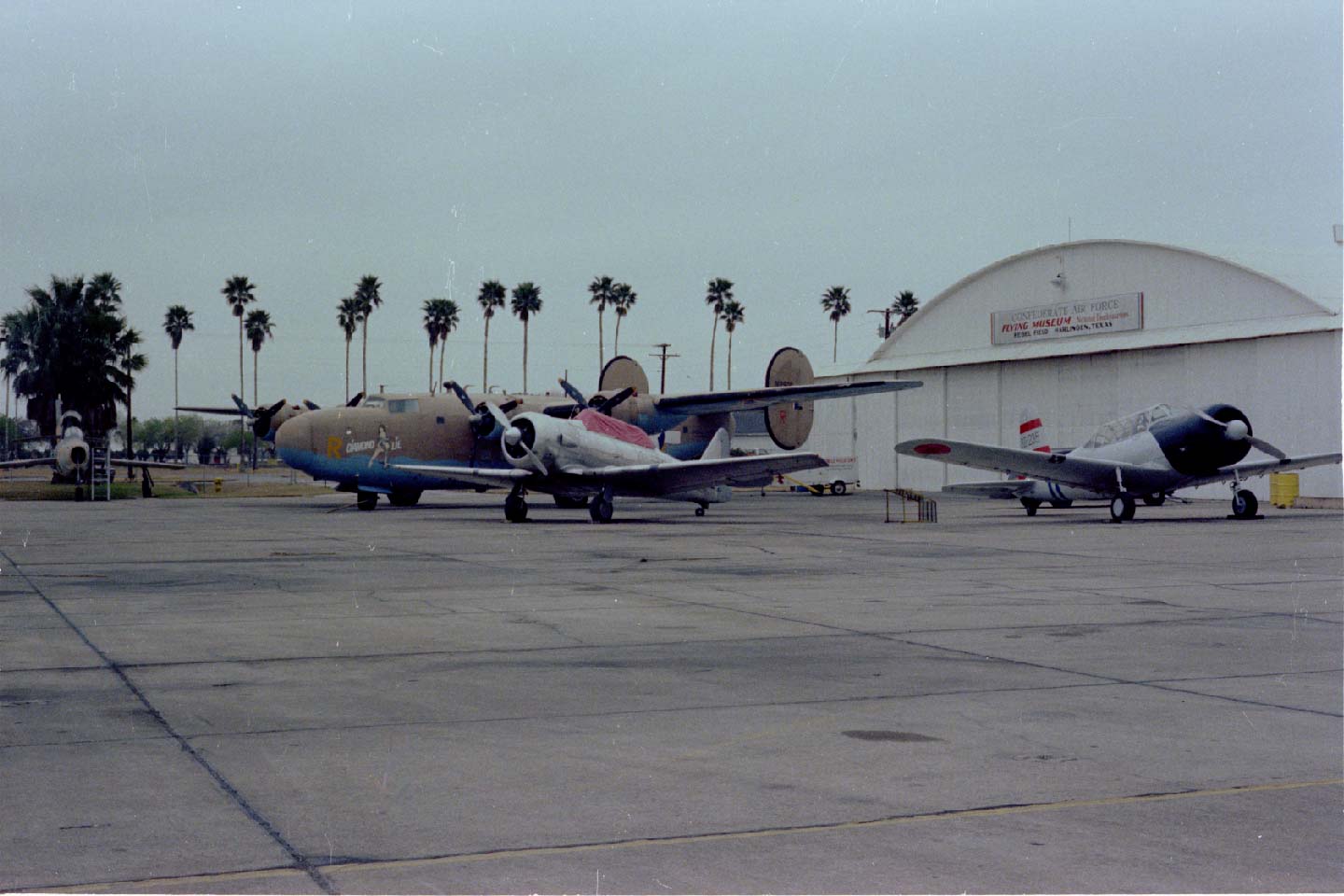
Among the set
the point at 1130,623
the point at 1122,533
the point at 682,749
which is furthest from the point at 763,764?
the point at 1122,533

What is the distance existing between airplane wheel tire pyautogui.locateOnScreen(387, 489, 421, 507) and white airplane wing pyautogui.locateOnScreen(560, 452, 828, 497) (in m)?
9.48

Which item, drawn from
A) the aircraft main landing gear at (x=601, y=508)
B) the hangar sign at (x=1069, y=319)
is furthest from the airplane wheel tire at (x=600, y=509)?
the hangar sign at (x=1069, y=319)

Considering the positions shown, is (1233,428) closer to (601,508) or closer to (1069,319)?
(601,508)

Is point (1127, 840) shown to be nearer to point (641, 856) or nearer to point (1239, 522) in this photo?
point (641, 856)

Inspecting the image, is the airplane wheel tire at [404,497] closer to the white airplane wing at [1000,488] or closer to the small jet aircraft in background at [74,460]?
the small jet aircraft in background at [74,460]

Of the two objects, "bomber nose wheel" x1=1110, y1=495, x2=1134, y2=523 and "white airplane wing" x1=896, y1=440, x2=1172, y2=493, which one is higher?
"white airplane wing" x1=896, y1=440, x2=1172, y2=493

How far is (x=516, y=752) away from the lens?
6570 mm

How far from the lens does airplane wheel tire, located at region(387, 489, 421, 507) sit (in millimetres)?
39781

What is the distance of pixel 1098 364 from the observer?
51062 mm

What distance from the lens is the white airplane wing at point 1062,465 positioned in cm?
3103

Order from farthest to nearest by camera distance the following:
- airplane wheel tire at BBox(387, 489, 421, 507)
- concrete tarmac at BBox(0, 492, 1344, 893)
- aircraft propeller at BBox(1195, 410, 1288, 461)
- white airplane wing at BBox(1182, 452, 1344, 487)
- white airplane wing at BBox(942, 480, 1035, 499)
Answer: airplane wheel tire at BBox(387, 489, 421, 507) → white airplane wing at BBox(942, 480, 1035, 499) → white airplane wing at BBox(1182, 452, 1344, 487) → aircraft propeller at BBox(1195, 410, 1288, 461) → concrete tarmac at BBox(0, 492, 1344, 893)

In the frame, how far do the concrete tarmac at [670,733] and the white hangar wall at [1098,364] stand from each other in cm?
3075

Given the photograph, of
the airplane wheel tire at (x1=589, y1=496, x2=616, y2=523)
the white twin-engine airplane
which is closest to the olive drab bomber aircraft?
the white twin-engine airplane

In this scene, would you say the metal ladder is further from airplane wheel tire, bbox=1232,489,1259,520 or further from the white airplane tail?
airplane wheel tire, bbox=1232,489,1259,520
